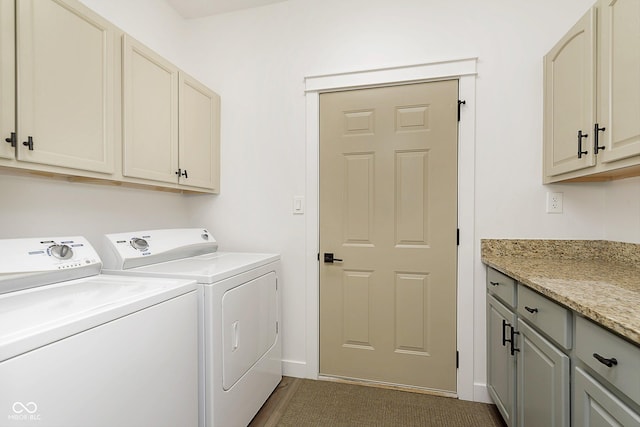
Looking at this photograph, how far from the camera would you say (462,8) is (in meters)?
2.08

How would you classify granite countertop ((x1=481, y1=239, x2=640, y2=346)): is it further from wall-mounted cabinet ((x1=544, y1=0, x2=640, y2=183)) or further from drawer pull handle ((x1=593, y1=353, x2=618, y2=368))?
wall-mounted cabinet ((x1=544, y1=0, x2=640, y2=183))

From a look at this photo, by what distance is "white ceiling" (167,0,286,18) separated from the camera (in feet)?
7.87

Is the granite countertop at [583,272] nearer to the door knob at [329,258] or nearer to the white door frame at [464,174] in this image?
the white door frame at [464,174]

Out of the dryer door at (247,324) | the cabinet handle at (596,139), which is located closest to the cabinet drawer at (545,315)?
the cabinet handle at (596,139)

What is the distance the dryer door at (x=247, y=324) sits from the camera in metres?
1.59

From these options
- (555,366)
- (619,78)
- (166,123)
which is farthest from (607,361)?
(166,123)

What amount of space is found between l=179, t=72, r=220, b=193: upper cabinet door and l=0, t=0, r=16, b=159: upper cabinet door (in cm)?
94

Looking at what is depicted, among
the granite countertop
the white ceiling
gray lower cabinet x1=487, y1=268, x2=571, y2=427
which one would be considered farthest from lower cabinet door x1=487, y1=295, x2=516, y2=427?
the white ceiling

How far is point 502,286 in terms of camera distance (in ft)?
5.53

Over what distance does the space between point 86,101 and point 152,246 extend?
0.82m

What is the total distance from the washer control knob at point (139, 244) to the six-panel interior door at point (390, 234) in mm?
1144

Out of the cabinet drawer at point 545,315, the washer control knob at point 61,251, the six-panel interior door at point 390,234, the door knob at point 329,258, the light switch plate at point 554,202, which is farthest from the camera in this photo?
the door knob at point 329,258

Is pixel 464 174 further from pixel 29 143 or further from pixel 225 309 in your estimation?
pixel 29 143

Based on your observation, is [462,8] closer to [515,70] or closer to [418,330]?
[515,70]
